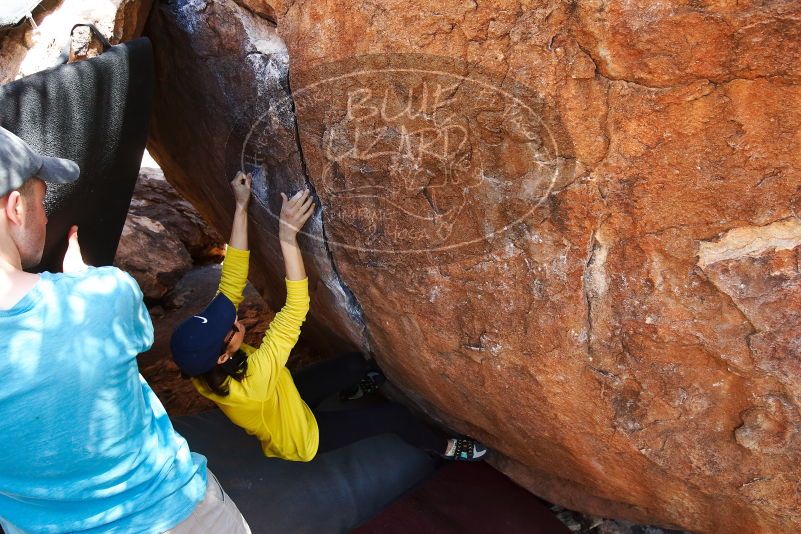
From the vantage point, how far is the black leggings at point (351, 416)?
8.70 feet

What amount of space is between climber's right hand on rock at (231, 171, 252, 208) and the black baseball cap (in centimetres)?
48

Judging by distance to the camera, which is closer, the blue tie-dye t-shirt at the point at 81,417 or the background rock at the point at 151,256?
the blue tie-dye t-shirt at the point at 81,417

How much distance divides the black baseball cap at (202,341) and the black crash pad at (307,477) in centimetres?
76

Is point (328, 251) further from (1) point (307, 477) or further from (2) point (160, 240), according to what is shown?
(2) point (160, 240)

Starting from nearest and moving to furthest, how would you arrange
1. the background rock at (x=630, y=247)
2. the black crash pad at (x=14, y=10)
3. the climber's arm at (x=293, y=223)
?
the background rock at (x=630, y=247) → the black crash pad at (x=14, y=10) → the climber's arm at (x=293, y=223)

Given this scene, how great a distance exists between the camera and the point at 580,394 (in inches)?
75.4

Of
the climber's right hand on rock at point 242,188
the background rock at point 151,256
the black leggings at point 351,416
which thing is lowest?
the black leggings at point 351,416

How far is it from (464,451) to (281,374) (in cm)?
84

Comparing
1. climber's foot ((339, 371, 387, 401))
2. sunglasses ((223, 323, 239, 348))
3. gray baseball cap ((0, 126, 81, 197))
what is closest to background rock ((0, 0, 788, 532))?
sunglasses ((223, 323, 239, 348))

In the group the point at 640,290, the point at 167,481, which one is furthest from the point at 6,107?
the point at 640,290

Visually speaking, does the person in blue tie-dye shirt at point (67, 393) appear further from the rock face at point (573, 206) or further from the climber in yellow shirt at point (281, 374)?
the rock face at point (573, 206)

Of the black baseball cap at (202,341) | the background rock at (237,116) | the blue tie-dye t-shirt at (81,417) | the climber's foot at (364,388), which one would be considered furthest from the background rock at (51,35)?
the climber's foot at (364,388)

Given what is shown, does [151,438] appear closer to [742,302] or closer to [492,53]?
[492,53]

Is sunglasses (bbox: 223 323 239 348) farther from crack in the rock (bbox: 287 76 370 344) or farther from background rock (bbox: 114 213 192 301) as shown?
background rock (bbox: 114 213 192 301)
